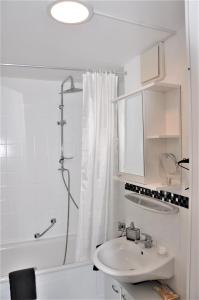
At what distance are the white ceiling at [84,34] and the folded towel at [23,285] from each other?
1720 mm

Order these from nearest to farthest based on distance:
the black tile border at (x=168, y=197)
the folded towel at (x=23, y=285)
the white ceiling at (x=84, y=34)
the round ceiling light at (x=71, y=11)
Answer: the round ceiling light at (x=71, y=11) < the white ceiling at (x=84, y=34) < the black tile border at (x=168, y=197) < the folded towel at (x=23, y=285)

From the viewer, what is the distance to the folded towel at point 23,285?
176 cm

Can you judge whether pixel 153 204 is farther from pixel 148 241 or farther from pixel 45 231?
pixel 45 231

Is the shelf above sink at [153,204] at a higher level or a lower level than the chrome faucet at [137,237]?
higher

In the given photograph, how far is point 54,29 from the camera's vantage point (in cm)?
149

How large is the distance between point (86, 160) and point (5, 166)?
1.14 m

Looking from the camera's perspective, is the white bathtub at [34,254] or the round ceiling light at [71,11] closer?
the round ceiling light at [71,11]

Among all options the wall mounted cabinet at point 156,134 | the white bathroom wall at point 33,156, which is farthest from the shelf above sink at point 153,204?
the white bathroom wall at point 33,156

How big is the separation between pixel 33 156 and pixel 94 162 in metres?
1.03

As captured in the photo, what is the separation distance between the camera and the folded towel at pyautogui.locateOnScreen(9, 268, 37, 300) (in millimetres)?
1756

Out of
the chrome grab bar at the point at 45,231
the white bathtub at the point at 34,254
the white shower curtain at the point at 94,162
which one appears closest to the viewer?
the white shower curtain at the point at 94,162

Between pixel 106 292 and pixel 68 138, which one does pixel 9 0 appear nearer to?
pixel 68 138

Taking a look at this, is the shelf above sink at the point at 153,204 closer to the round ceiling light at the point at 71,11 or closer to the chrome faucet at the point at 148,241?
the chrome faucet at the point at 148,241

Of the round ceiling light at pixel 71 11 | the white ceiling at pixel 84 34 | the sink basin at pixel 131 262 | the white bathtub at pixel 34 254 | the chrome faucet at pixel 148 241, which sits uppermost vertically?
the white ceiling at pixel 84 34
